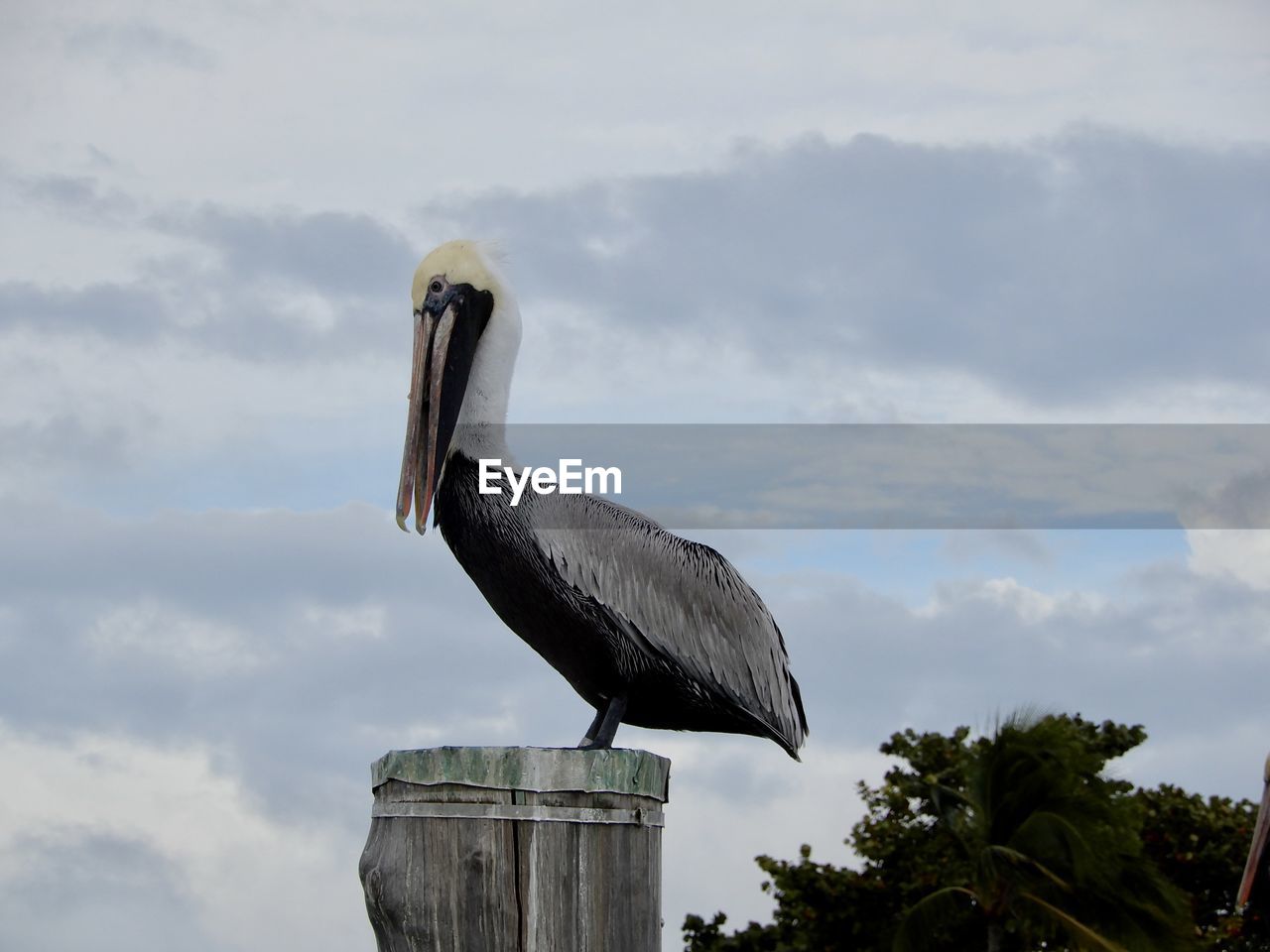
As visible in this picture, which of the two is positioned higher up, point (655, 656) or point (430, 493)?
point (430, 493)

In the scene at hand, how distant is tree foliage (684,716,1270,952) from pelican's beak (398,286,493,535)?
11350 millimetres

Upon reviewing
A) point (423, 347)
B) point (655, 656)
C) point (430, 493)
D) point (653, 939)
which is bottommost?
point (653, 939)

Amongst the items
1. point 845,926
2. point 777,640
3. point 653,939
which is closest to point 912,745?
point 845,926

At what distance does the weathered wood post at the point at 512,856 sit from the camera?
4.38m

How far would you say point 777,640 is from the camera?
670cm

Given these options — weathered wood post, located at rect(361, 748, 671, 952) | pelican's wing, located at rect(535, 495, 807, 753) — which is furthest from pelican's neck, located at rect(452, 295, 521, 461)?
weathered wood post, located at rect(361, 748, 671, 952)

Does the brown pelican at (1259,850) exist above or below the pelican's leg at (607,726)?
above

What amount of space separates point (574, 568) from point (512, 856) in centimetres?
184

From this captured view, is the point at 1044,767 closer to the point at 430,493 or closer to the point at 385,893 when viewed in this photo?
the point at 430,493

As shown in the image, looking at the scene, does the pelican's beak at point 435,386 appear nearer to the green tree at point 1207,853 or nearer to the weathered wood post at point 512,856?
the weathered wood post at point 512,856

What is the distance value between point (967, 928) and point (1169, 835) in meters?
2.89

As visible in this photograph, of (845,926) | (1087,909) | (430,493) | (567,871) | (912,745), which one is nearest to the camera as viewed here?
(567,871)

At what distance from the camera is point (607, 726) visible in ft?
19.5

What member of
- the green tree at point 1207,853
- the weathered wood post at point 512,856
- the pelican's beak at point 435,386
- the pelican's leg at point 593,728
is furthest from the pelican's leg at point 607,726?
the green tree at point 1207,853
